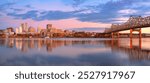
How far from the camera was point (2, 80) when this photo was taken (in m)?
4.17

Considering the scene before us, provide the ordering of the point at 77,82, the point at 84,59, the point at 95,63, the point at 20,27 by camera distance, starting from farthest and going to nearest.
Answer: the point at 20,27, the point at 84,59, the point at 95,63, the point at 77,82

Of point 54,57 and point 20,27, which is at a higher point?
point 20,27

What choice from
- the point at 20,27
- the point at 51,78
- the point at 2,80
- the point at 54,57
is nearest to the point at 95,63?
the point at 54,57

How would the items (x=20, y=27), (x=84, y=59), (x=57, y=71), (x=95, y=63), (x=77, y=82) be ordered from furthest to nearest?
(x=20, y=27), (x=84, y=59), (x=95, y=63), (x=57, y=71), (x=77, y=82)

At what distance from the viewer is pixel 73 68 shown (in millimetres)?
4438

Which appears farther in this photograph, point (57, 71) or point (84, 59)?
point (84, 59)

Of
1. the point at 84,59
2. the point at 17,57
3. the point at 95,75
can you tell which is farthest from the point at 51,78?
the point at 17,57

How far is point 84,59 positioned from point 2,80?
→ 1.60 m

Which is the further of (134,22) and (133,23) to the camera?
(133,23)

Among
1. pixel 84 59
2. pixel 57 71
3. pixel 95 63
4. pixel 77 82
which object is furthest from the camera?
pixel 84 59

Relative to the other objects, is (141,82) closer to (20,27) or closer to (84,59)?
(84,59)

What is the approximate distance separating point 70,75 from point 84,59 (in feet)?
4.21

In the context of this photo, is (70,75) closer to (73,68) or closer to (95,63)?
(73,68)

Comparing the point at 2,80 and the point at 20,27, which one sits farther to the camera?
the point at 20,27
